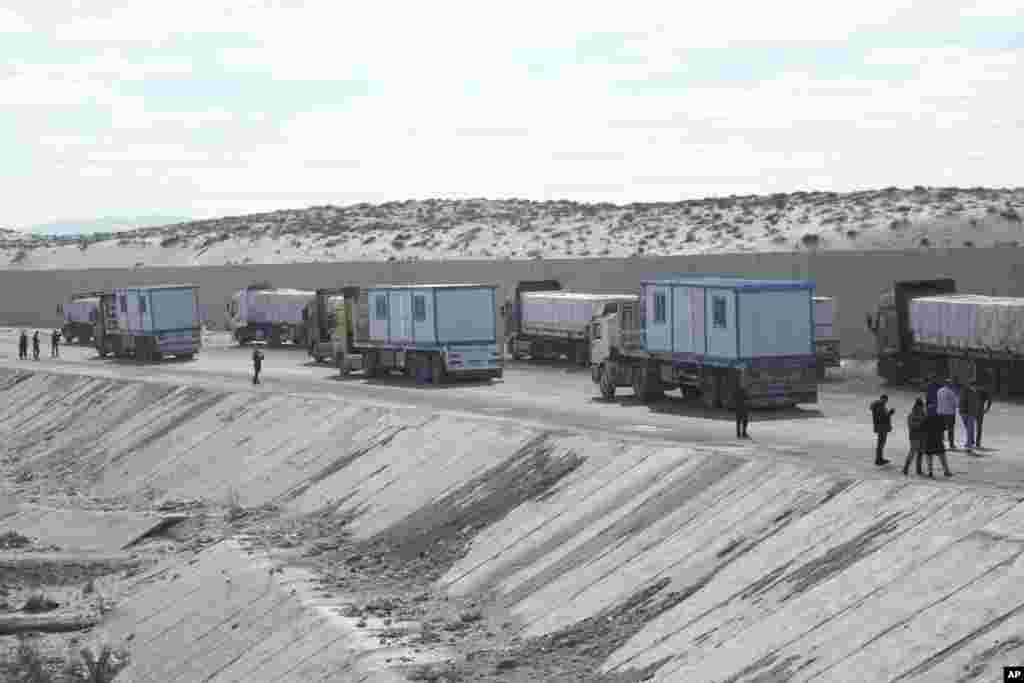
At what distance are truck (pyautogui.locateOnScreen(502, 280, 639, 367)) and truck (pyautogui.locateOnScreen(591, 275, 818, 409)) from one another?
16275 mm

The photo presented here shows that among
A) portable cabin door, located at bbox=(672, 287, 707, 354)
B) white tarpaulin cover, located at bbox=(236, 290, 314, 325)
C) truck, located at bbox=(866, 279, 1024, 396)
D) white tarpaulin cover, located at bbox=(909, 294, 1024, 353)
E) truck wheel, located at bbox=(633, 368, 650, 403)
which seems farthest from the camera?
white tarpaulin cover, located at bbox=(236, 290, 314, 325)

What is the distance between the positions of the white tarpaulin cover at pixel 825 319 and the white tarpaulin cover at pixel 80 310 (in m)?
52.6

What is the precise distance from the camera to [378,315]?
64938 mm

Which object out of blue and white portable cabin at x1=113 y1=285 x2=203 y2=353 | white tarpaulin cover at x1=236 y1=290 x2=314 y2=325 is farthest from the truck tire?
white tarpaulin cover at x1=236 y1=290 x2=314 y2=325

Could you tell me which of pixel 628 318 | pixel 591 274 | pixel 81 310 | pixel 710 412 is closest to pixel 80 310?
pixel 81 310

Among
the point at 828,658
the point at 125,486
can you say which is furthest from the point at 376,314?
the point at 828,658

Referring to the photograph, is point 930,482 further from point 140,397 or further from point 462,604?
point 140,397

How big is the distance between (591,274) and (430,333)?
74.0 ft

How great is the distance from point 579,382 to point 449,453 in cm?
→ 1805

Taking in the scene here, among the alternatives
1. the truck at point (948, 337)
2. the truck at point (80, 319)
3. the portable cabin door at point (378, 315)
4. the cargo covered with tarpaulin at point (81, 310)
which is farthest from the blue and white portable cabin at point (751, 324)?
the truck at point (80, 319)

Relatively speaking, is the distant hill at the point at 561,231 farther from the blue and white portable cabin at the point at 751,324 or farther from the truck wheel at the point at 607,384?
the blue and white portable cabin at the point at 751,324

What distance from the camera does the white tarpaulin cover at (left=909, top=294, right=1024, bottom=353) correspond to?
4969cm

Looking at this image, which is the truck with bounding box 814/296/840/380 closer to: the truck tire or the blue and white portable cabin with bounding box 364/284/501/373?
the blue and white portable cabin with bounding box 364/284/501/373

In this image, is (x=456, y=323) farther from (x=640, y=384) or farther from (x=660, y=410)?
(x=660, y=410)
